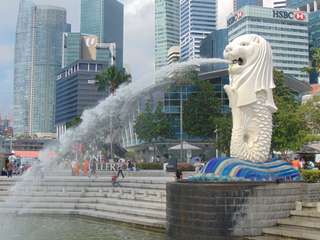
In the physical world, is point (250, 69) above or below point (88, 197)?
above

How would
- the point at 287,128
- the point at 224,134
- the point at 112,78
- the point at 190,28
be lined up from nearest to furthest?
the point at 287,128 < the point at 224,134 < the point at 112,78 < the point at 190,28

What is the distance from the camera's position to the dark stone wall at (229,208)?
49.9ft

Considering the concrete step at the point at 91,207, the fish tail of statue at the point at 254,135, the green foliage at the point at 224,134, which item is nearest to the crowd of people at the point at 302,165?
the fish tail of statue at the point at 254,135

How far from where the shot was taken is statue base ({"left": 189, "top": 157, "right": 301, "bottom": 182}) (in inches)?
658

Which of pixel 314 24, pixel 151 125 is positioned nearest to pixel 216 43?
pixel 314 24

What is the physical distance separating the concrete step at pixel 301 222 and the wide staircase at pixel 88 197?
569cm

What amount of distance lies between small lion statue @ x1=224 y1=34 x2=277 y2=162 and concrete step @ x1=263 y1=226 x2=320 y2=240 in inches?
128

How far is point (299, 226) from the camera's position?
14953 millimetres

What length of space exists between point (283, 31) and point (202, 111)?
100023 mm

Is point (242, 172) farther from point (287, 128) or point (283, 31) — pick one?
point (283, 31)

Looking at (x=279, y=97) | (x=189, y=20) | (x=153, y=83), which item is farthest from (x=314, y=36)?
(x=153, y=83)

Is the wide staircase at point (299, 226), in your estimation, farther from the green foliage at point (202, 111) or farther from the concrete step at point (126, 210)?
the green foliage at point (202, 111)

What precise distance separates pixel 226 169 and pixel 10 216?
37.9ft

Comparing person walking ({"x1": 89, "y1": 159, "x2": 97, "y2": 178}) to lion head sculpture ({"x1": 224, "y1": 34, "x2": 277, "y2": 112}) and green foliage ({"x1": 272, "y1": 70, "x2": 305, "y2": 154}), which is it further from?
green foliage ({"x1": 272, "y1": 70, "x2": 305, "y2": 154})
